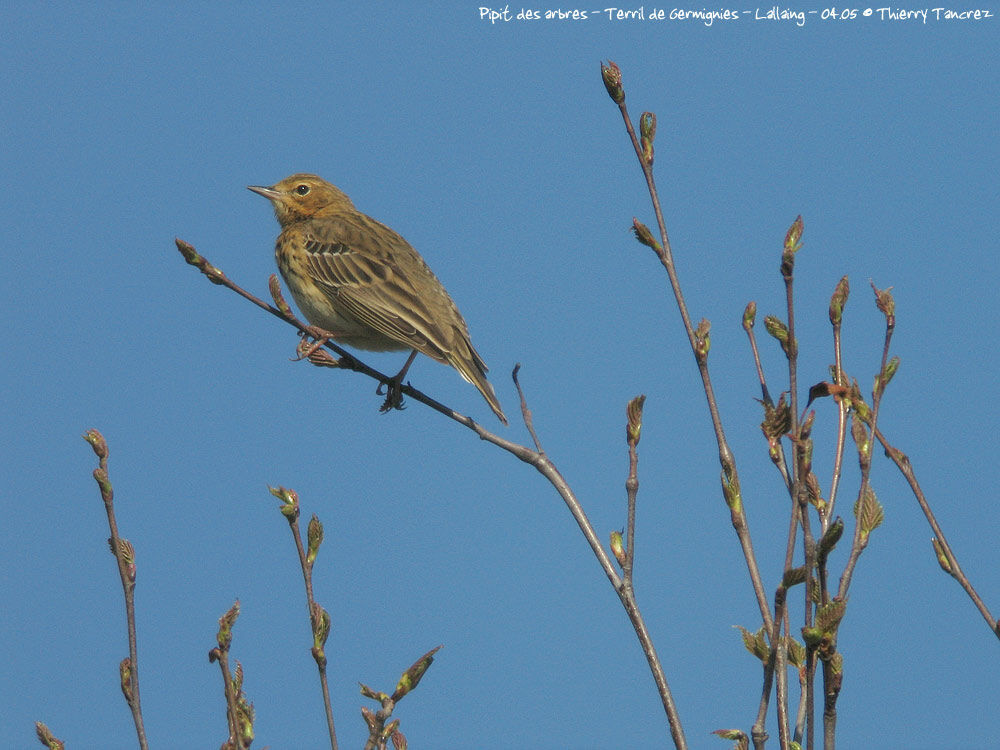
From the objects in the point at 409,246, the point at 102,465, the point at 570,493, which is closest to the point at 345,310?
the point at 409,246

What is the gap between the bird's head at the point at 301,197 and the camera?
430 inches

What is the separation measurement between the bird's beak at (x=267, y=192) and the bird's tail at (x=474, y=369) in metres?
3.66

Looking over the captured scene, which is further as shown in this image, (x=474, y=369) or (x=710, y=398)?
(x=474, y=369)

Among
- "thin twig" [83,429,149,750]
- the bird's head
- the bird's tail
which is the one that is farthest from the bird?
"thin twig" [83,429,149,750]

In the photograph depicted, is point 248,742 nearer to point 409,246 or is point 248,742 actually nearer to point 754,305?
point 754,305

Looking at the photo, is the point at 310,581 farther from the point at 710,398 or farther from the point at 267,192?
the point at 267,192

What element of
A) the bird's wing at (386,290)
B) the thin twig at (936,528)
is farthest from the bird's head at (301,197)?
the thin twig at (936,528)

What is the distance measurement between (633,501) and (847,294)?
3.65 ft

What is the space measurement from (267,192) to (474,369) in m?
4.15

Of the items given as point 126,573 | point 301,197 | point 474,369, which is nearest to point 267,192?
point 301,197

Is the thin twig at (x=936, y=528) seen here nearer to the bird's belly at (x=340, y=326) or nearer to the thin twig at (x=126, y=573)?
the thin twig at (x=126, y=573)

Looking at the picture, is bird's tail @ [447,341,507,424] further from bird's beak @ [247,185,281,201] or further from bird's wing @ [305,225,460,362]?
bird's beak @ [247,185,281,201]

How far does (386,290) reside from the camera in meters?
8.57

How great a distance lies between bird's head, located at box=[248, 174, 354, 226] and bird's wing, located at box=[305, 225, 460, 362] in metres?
1.42
